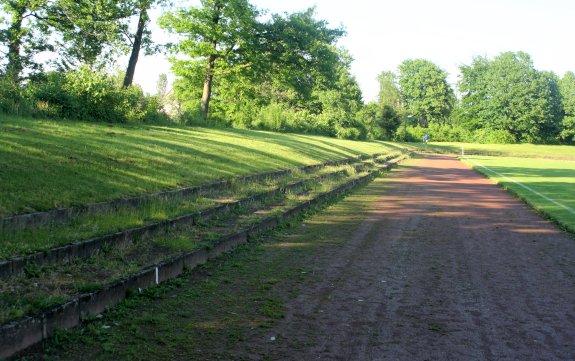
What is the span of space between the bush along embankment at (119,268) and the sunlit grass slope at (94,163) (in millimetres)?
1280

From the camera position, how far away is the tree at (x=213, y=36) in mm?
36062

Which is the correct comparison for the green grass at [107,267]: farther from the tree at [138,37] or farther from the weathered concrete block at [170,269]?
the tree at [138,37]

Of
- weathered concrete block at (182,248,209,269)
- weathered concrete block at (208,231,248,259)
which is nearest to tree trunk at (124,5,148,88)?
weathered concrete block at (208,231,248,259)

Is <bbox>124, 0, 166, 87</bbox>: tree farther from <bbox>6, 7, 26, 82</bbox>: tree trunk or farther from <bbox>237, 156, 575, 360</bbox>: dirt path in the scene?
<bbox>237, 156, 575, 360</bbox>: dirt path

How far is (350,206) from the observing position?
14797mm

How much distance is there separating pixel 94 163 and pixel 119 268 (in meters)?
5.20

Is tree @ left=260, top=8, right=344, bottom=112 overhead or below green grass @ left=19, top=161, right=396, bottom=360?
overhead

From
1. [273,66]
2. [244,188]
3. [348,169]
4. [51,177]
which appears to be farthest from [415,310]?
[273,66]

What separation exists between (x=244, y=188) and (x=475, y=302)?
858 cm

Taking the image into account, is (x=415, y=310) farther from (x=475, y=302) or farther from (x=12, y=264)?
(x=12, y=264)

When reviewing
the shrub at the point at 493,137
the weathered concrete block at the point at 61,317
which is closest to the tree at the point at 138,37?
the weathered concrete block at the point at 61,317

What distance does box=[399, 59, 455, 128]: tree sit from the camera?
10912 centimetres

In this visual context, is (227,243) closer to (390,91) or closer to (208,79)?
(208,79)

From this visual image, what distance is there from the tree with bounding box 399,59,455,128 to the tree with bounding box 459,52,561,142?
689 cm
